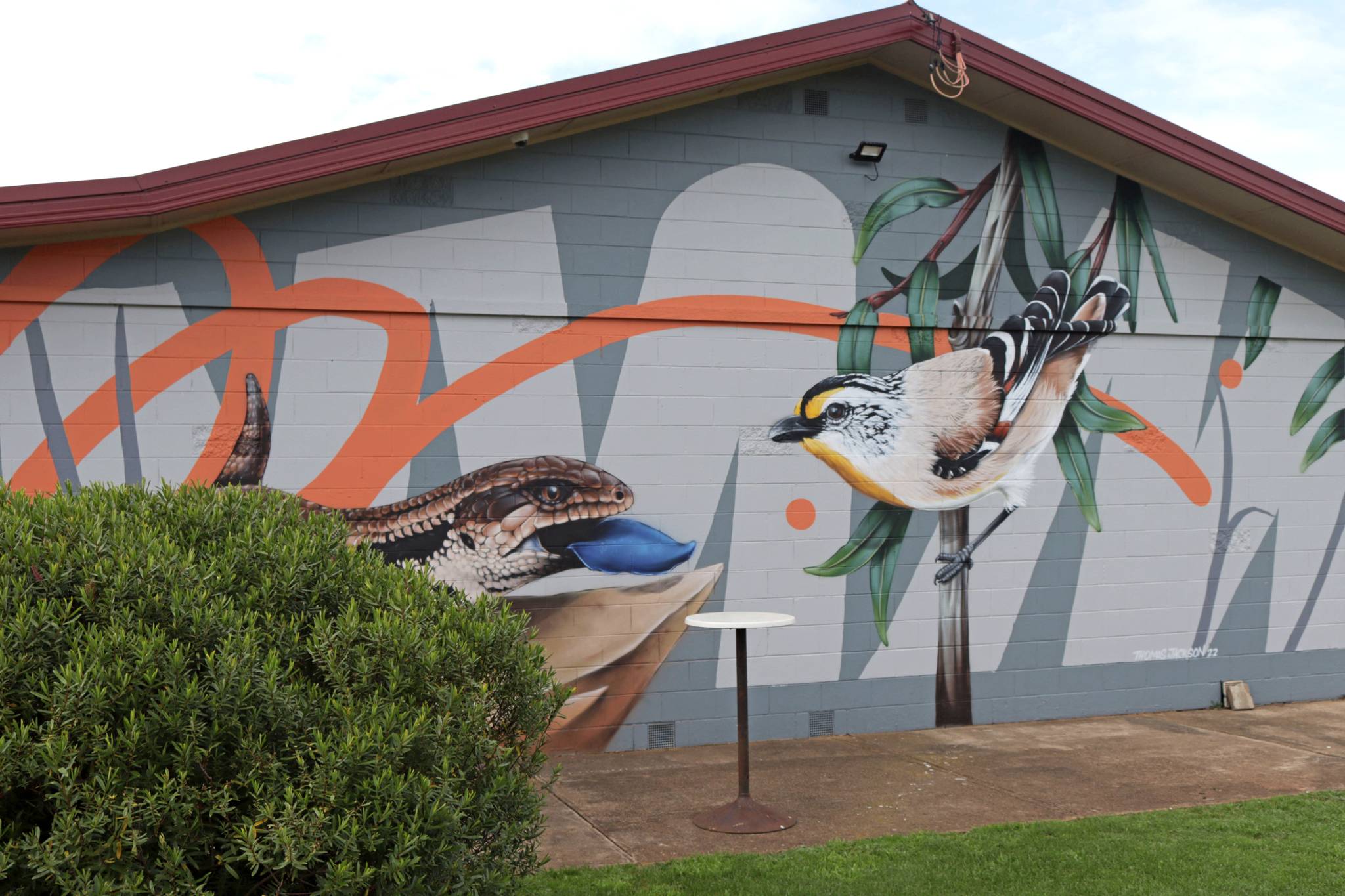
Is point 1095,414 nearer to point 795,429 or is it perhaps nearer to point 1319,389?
point 1319,389

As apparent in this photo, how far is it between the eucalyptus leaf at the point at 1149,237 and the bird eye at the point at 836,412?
3.06 m

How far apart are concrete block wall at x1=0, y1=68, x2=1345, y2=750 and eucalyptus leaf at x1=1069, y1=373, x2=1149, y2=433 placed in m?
0.11

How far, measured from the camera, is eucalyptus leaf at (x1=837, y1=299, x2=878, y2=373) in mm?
8922

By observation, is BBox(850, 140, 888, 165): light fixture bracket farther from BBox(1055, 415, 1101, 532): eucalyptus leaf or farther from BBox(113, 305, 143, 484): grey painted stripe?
BBox(113, 305, 143, 484): grey painted stripe

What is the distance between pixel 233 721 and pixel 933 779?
5.25 metres

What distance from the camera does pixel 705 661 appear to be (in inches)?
334

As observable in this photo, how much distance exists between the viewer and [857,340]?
8961 millimetres

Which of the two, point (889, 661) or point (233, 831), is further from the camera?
point (889, 661)

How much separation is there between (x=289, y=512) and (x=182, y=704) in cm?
108

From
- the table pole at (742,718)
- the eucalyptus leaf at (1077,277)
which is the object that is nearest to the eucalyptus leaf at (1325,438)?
the eucalyptus leaf at (1077,277)

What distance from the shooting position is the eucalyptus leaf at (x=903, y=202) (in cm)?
900

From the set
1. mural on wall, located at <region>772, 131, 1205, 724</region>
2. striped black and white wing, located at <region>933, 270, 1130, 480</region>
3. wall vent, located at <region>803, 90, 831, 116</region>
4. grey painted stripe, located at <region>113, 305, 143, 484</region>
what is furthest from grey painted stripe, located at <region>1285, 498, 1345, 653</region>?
grey painted stripe, located at <region>113, 305, 143, 484</region>

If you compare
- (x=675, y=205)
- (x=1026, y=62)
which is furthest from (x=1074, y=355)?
(x=675, y=205)

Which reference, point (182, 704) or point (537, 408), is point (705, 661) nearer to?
point (537, 408)
